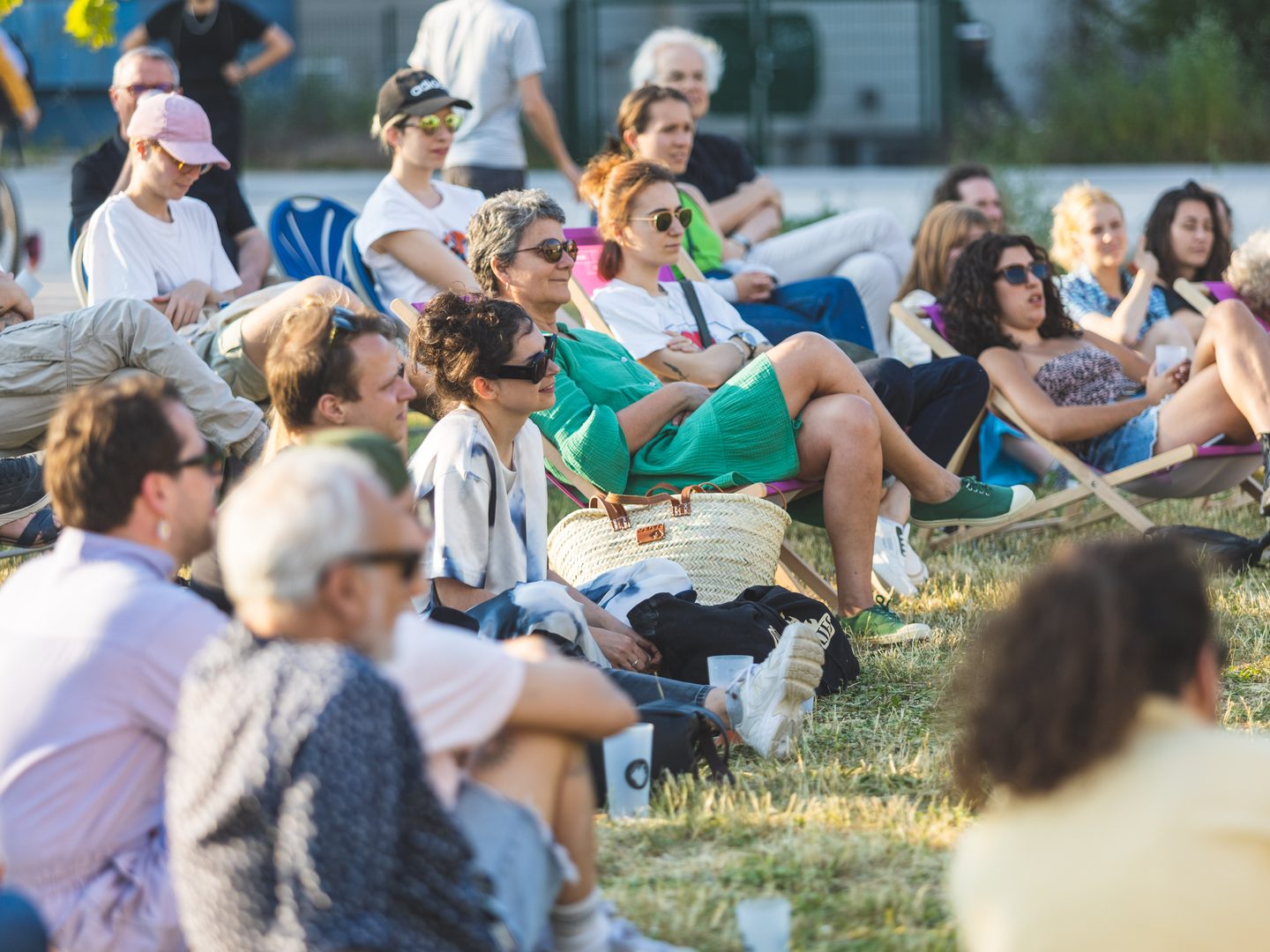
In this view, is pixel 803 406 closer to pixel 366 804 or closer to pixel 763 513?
pixel 763 513

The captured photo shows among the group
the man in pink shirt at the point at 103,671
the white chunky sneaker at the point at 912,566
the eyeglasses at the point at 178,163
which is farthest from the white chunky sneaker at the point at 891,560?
the man in pink shirt at the point at 103,671

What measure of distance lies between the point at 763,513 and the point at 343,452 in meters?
2.74

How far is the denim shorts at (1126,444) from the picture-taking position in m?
6.18

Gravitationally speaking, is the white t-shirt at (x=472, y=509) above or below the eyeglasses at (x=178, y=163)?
below

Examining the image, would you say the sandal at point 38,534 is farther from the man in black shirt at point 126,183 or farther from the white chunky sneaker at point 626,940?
the white chunky sneaker at point 626,940

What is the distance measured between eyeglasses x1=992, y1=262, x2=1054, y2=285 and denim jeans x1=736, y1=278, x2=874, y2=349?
92cm

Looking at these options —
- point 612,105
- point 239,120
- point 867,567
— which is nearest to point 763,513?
point 867,567

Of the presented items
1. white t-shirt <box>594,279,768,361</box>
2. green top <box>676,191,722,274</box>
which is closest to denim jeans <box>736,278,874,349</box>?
green top <box>676,191,722,274</box>

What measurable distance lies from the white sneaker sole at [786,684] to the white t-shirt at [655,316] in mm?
2107

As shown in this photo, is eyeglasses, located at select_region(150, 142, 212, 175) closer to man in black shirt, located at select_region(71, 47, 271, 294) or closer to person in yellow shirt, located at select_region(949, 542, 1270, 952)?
man in black shirt, located at select_region(71, 47, 271, 294)

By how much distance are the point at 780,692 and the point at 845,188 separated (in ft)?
45.4

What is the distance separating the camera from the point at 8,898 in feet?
7.48

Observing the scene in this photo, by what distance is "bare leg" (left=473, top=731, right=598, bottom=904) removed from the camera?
2.41 m

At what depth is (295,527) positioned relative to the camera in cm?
205
